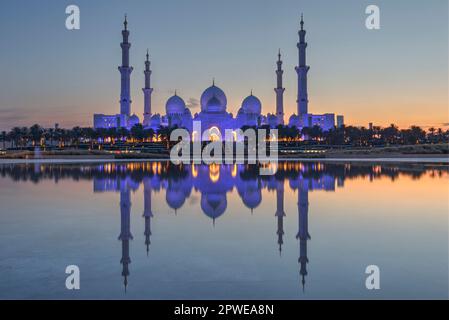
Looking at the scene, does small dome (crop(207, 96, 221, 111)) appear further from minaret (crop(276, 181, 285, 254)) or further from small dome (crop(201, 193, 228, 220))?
small dome (crop(201, 193, 228, 220))

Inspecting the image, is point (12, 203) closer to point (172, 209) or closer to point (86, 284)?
point (172, 209)

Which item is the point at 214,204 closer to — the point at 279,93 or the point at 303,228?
the point at 303,228

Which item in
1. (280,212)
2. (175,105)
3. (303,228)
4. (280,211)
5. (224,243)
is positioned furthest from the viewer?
(175,105)

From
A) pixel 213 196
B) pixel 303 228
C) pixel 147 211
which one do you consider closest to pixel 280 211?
pixel 303 228

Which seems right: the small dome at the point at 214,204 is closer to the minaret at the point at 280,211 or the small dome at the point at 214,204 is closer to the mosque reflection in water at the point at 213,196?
the mosque reflection in water at the point at 213,196

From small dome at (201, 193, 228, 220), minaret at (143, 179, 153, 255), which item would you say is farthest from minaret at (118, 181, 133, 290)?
small dome at (201, 193, 228, 220)

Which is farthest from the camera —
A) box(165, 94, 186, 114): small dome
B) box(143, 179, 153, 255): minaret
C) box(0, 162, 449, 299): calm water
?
box(165, 94, 186, 114): small dome
